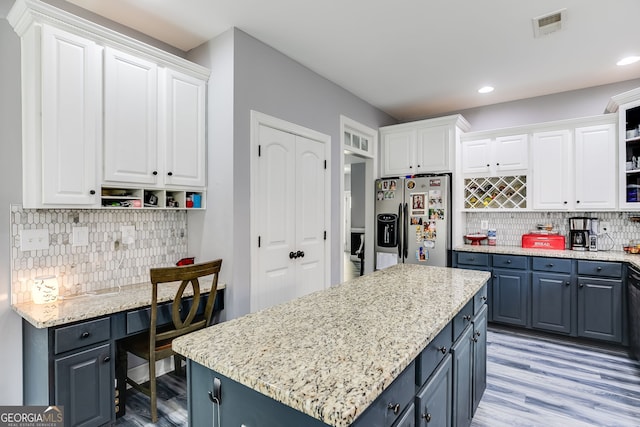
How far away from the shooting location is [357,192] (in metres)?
5.61

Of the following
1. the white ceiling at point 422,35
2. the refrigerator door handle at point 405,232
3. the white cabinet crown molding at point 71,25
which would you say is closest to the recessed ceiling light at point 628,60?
the white ceiling at point 422,35

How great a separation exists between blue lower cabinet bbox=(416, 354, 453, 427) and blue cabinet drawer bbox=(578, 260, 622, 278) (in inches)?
105

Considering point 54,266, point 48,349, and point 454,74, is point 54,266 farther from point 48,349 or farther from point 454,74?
point 454,74

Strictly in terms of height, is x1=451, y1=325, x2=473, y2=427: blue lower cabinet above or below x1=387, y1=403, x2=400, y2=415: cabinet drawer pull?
below

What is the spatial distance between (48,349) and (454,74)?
3997 millimetres

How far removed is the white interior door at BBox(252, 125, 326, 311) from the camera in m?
2.82

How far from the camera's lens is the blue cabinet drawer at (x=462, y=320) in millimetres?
1610

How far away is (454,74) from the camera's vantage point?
134 inches

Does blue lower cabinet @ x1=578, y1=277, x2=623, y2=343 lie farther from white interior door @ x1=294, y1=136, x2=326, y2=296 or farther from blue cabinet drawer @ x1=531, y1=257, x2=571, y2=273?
white interior door @ x1=294, y1=136, x2=326, y2=296

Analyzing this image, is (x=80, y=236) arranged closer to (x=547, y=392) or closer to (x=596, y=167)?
(x=547, y=392)

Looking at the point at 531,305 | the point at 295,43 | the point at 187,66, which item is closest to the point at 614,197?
the point at 531,305

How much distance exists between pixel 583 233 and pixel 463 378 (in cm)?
300

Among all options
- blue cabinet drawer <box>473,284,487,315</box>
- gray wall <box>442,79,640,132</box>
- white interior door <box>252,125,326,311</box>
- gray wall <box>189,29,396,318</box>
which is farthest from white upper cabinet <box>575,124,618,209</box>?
gray wall <box>189,29,396,318</box>

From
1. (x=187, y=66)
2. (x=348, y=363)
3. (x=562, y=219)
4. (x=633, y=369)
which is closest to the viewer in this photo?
(x=348, y=363)
